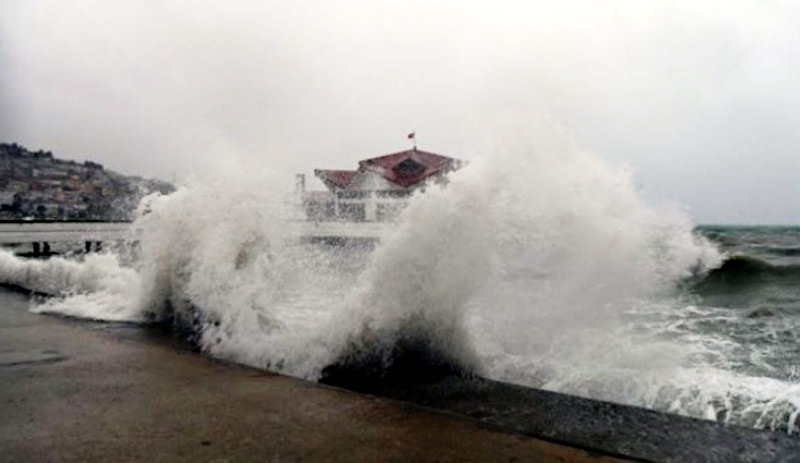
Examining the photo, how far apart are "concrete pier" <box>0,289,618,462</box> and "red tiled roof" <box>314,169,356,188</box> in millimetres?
34717

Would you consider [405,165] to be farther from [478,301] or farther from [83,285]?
[478,301]

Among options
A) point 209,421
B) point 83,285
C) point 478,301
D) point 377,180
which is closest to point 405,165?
point 377,180

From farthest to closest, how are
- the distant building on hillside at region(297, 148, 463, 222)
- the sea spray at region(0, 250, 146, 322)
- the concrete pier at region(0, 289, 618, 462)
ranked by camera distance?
the distant building on hillside at region(297, 148, 463, 222), the sea spray at region(0, 250, 146, 322), the concrete pier at region(0, 289, 618, 462)

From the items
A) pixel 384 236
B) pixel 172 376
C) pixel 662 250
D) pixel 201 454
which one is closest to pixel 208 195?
pixel 384 236

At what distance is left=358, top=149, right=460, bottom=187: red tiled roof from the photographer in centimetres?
3606

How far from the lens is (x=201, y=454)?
253cm

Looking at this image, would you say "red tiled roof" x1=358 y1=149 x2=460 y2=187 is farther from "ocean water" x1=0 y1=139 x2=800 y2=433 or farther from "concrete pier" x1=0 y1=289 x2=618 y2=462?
"concrete pier" x1=0 y1=289 x2=618 y2=462

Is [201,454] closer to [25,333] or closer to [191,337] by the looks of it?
[191,337]

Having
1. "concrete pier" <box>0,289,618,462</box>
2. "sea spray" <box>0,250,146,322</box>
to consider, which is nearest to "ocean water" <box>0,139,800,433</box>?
"sea spray" <box>0,250,146,322</box>

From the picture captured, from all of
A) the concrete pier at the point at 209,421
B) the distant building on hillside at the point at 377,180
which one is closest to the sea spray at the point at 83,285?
the concrete pier at the point at 209,421

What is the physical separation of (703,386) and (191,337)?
4.31 m

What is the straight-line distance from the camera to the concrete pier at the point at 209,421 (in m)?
2.56

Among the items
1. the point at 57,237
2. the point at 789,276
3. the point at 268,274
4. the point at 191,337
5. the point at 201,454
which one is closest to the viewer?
the point at 201,454

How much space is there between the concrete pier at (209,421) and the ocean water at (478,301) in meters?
0.77
